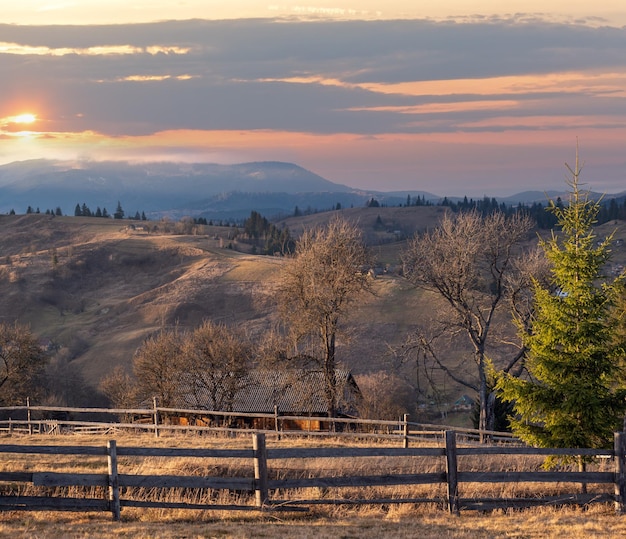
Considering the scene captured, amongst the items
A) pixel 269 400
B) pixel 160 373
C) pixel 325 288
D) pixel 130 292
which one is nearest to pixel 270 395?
pixel 269 400

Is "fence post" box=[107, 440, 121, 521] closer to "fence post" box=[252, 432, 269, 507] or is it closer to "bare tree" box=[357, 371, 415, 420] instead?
"fence post" box=[252, 432, 269, 507]

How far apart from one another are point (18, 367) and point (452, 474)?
4763 centimetres

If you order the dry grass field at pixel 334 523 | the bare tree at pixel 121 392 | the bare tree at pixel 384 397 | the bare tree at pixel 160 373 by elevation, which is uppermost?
the dry grass field at pixel 334 523

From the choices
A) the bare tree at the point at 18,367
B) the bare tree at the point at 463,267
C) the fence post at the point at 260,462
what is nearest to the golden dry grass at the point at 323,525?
the fence post at the point at 260,462

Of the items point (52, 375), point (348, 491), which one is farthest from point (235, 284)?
point (348, 491)

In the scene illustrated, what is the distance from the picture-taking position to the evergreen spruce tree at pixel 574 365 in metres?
17.6

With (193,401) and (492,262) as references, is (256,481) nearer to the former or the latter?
→ (492,262)

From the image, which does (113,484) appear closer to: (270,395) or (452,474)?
(452,474)

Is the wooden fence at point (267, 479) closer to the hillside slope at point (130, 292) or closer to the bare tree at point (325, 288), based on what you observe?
the bare tree at point (325, 288)

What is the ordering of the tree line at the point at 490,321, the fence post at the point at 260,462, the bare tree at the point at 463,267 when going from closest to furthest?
the fence post at the point at 260,462
the tree line at the point at 490,321
the bare tree at the point at 463,267

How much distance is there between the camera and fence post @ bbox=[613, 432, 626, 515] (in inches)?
561

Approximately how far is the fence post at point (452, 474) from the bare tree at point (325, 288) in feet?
86.3

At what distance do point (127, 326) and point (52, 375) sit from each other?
30.6 meters

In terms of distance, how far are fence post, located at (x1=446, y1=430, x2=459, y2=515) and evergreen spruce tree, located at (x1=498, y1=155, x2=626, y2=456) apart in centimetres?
485
